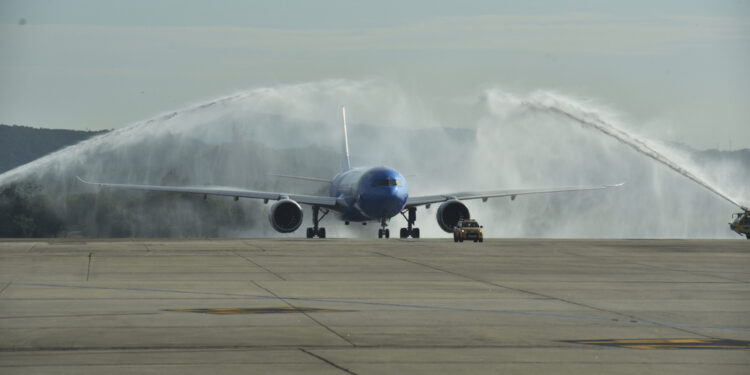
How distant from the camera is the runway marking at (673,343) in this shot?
1683cm

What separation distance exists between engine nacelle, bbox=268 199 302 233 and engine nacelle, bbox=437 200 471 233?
30.0ft

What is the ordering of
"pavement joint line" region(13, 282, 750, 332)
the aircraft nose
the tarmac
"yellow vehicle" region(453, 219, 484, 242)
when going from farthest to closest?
the aircraft nose < "yellow vehicle" region(453, 219, 484, 242) < "pavement joint line" region(13, 282, 750, 332) < the tarmac

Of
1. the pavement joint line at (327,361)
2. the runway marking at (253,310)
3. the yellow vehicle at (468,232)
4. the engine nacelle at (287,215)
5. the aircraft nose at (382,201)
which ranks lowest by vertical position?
the pavement joint line at (327,361)

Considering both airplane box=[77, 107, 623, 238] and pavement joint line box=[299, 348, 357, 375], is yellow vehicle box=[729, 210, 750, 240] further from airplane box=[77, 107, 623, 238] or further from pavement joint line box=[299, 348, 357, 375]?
pavement joint line box=[299, 348, 357, 375]

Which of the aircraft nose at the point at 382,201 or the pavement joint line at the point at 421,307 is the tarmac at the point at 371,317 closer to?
the pavement joint line at the point at 421,307

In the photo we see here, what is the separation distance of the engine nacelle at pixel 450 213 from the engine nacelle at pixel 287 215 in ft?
30.0

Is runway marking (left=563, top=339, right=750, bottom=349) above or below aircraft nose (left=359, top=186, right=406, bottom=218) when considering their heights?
below

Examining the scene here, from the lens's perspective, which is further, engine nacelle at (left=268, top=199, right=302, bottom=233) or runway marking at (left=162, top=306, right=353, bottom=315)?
engine nacelle at (left=268, top=199, right=302, bottom=233)

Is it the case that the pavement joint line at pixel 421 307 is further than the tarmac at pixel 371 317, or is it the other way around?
the pavement joint line at pixel 421 307

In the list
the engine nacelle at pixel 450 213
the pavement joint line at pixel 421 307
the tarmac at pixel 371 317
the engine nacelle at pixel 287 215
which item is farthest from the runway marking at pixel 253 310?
the engine nacelle at pixel 450 213

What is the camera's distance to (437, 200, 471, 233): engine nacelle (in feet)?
228

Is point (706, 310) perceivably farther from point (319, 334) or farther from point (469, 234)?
point (469, 234)

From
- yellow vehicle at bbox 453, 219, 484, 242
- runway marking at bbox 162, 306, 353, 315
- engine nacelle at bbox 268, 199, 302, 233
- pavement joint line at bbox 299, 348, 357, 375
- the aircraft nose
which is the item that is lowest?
pavement joint line at bbox 299, 348, 357, 375

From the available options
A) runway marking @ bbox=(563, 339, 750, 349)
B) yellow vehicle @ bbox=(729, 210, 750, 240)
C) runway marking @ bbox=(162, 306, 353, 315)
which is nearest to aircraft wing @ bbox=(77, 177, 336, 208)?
yellow vehicle @ bbox=(729, 210, 750, 240)
